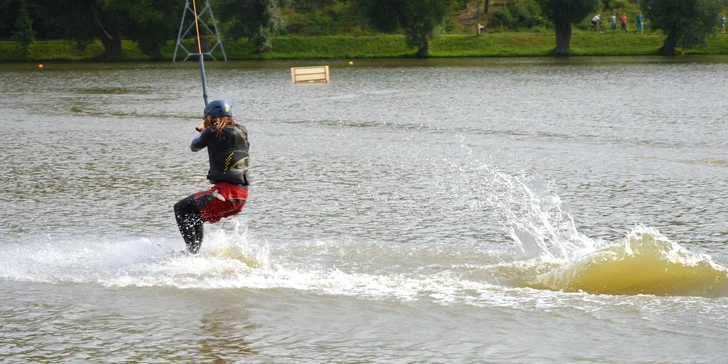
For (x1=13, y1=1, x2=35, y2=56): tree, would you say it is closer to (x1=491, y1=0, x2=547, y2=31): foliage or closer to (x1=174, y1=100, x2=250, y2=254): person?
(x1=491, y1=0, x2=547, y2=31): foliage

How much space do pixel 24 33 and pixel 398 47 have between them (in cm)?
2884

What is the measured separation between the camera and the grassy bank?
6875 cm

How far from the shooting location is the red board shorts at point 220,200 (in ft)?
32.1

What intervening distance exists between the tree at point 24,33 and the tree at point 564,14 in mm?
39091

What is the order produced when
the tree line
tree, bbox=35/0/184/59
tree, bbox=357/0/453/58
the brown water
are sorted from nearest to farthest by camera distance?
the brown water → the tree line → tree, bbox=357/0/453/58 → tree, bbox=35/0/184/59

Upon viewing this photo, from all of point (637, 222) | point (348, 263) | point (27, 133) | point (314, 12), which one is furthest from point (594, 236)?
point (314, 12)

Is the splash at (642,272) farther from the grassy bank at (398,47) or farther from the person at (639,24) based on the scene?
the person at (639,24)

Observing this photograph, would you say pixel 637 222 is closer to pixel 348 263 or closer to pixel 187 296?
pixel 348 263

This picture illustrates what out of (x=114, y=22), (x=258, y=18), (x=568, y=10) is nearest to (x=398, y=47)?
(x=258, y=18)

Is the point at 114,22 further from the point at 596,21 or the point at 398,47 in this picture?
the point at 596,21

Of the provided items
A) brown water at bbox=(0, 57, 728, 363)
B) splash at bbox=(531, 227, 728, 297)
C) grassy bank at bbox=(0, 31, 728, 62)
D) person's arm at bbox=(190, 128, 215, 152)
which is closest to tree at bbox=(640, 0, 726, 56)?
grassy bank at bbox=(0, 31, 728, 62)

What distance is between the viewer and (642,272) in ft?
31.2

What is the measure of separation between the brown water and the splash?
0.07 ft

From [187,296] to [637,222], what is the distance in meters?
6.16
